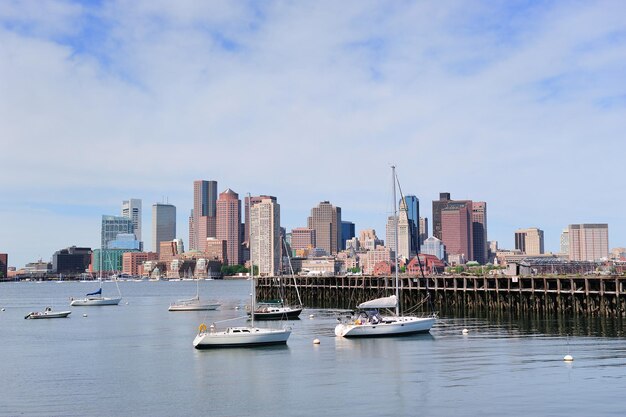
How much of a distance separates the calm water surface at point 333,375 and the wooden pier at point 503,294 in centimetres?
1268

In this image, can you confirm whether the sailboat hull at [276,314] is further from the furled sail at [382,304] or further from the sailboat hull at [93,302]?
the sailboat hull at [93,302]

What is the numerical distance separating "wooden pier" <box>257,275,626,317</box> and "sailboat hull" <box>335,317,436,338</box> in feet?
65.1

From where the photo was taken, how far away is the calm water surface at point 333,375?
37.6m

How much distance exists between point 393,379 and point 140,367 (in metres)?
19.6

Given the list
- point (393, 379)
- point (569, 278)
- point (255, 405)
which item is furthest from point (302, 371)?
point (569, 278)

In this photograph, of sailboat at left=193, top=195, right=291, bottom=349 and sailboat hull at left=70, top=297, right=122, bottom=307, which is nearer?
sailboat at left=193, top=195, right=291, bottom=349

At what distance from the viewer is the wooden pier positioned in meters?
89.3

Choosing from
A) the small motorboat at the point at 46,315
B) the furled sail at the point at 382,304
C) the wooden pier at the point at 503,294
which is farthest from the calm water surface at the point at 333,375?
the small motorboat at the point at 46,315

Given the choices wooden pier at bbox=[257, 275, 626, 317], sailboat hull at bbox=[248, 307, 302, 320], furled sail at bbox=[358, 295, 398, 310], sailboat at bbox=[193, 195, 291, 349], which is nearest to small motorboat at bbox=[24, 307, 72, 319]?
sailboat hull at bbox=[248, 307, 302, 320]

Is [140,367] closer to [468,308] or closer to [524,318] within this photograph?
[524,318]

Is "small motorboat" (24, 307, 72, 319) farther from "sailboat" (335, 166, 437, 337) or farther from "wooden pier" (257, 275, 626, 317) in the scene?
"sailboat" (335, 166, 437, 337)

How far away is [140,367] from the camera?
2115 inches

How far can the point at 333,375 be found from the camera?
4722 centimetres

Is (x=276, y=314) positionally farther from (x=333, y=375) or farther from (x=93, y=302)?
(x=93, y=302)
